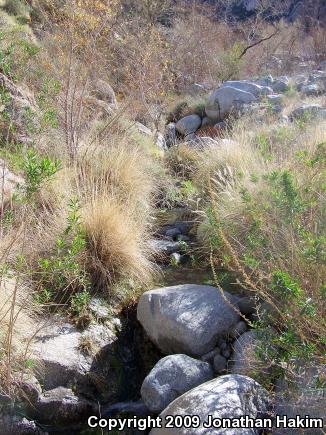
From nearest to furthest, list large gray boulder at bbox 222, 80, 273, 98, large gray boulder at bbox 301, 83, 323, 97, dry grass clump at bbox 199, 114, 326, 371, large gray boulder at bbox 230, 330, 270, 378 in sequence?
dry grass clump at bbox 199, 114, 326, 371 < large gray boulder at bbox 230, 330, 270, 378 < large gray boulder at bbox 222, 80, 273, 98 < large gray boulder at bbox 301, 83, 323, 97

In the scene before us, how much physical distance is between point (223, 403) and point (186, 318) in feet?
3.30

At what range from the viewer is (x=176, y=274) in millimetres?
4469

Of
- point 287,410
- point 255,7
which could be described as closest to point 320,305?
point 287,410

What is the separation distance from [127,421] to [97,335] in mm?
702

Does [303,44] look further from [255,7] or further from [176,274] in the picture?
[176,274]

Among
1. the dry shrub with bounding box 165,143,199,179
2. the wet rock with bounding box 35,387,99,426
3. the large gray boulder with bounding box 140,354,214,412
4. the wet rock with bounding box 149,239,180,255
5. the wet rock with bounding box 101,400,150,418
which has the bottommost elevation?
the dry shrub with bounding box 165,143,199,179

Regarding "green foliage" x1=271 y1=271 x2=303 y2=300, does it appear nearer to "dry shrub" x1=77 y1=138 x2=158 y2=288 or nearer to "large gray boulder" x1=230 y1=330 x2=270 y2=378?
"large gray boulder" x1=230 y1=330 x2=270 y2=378

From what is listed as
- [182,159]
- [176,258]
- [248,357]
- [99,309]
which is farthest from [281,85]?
[248,357]

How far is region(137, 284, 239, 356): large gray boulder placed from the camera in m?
3.26

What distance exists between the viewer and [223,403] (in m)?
2.35

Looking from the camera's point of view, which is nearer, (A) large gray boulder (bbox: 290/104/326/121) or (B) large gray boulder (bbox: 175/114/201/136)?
(A) large gray boulder (bbox: 290/104/326/121)

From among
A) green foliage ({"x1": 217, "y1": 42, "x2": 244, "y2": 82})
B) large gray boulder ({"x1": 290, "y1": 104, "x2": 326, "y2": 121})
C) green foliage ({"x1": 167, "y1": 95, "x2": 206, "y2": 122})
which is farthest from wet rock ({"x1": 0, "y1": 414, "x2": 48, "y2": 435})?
green foliage ({"x1": 217, "y1": 42, "x2": 244, "y2": 82})

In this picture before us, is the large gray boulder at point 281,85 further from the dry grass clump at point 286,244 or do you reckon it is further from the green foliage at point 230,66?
the dry grass clump at point 286,244

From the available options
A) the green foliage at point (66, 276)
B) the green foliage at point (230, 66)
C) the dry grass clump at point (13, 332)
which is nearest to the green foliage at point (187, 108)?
the green foliage at point (230, 66)
